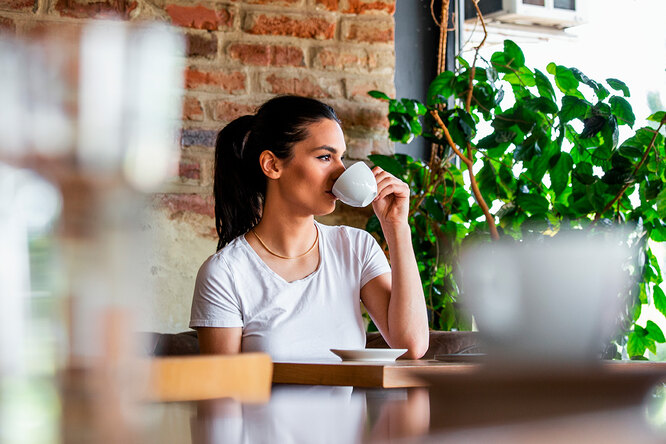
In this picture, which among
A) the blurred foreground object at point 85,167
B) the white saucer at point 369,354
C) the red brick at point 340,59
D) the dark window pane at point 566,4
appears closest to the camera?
the blurred foreground object at point 85,167

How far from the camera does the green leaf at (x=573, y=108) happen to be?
2301 mm

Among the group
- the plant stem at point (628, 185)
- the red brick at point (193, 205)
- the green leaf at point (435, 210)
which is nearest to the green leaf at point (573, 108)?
the plant stem at point (628, 185)

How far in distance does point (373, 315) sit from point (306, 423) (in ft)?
5.56

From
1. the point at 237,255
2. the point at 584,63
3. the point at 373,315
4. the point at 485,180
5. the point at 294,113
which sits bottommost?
the point at 373,315

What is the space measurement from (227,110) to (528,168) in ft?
3.47

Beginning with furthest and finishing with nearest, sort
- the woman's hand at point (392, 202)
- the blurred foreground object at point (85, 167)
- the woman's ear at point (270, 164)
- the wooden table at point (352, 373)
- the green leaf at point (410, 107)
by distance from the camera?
the green leaf at point (410, 107), the woman's ear at point (270, 164), the woman's hand at point (392, 202), the wooden table at point (352, 373), the blurred foreground object at point (85, 167)

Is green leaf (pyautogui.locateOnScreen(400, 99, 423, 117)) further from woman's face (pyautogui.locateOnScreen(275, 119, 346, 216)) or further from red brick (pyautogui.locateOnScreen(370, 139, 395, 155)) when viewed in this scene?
woman's face (pyautogui.locateOnScreen(275, 119, 346, 216))

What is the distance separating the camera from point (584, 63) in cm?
305

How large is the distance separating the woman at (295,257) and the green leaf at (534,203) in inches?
23.8

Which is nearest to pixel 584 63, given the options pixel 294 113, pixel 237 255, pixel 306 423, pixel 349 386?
pixel 294 113

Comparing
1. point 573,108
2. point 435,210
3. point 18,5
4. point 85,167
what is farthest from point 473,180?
point 85,167

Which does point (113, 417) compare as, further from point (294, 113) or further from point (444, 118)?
point (444, 118)

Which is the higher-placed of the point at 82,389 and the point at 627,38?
the point at 627,38

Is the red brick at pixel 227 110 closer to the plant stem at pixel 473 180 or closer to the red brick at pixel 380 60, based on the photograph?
the red brick at pixel 380 60
